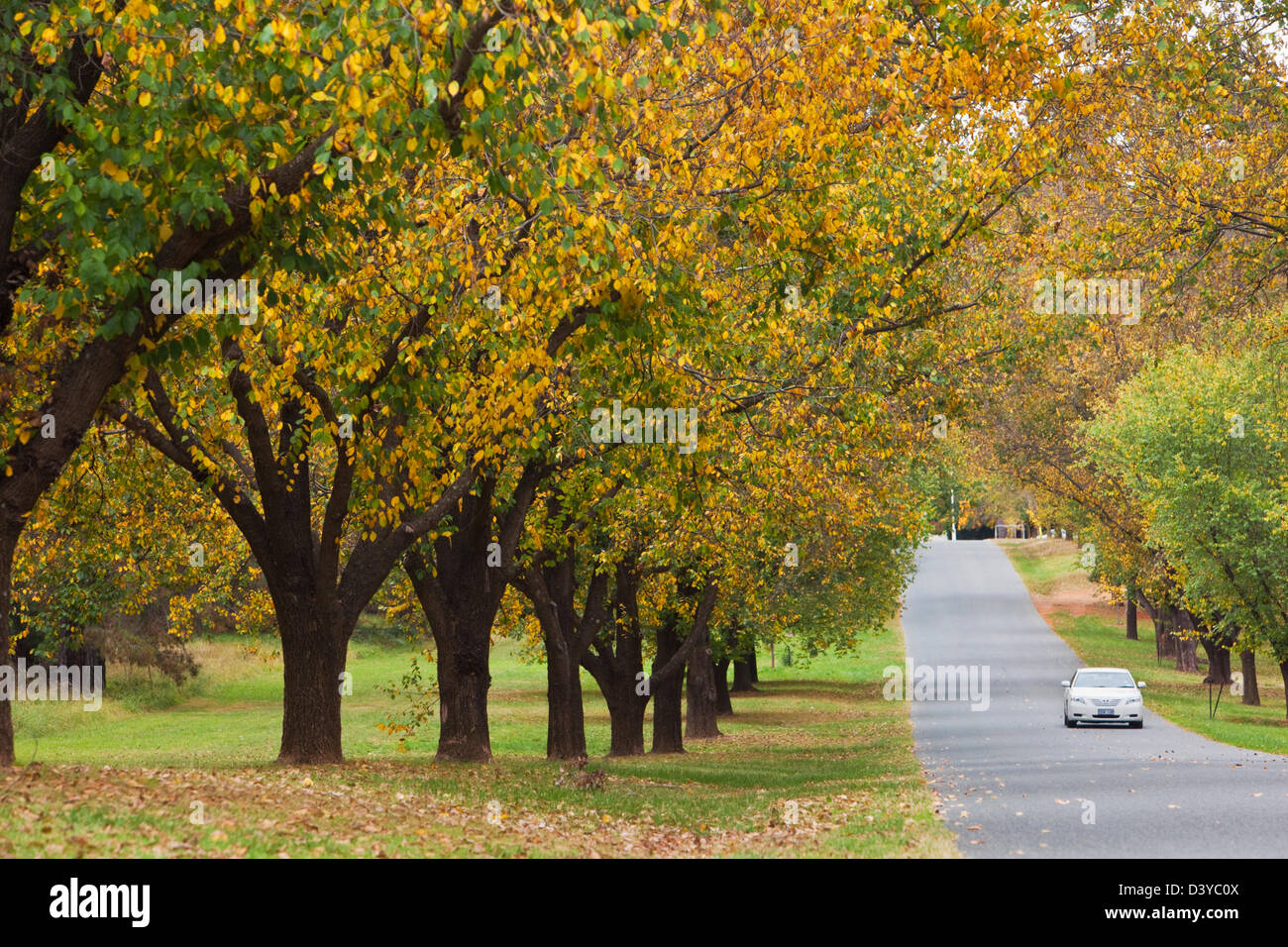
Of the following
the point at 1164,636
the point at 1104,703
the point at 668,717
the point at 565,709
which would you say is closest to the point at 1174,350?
the point at 1104,703

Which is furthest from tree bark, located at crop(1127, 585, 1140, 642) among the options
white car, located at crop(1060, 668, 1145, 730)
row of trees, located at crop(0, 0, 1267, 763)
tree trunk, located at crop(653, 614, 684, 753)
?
row of trees, located at crop(0, 0, 1267, 763)

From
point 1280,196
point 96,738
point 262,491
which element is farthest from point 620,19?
point 96,738

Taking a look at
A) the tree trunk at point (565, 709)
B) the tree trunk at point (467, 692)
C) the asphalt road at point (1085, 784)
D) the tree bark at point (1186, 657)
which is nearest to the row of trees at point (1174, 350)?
the tree bark at point (1186, 657)

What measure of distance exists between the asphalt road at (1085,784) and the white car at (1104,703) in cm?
54

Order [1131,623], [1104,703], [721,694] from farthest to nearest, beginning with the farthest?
[1131,623] → [721,694] → [1104,703]

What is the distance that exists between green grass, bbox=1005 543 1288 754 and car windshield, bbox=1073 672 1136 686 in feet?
5.21

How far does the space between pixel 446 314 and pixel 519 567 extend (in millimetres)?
9159

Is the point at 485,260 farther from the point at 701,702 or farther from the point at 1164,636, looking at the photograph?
the point at 1164,636

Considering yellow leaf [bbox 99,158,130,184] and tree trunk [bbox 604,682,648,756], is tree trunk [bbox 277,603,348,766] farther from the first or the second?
tree trunk [bbox 604,682,648,756]

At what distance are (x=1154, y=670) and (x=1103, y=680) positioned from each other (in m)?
21.5

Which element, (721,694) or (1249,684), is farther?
(721,694)

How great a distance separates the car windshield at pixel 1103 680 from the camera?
32.4 meters

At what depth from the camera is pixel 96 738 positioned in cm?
3450

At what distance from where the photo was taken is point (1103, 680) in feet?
107
